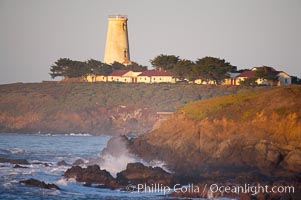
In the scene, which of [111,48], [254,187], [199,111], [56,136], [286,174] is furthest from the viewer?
[111,48]

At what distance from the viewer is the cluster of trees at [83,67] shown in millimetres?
109094

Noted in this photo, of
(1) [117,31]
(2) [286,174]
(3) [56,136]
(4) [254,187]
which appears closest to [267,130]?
(2) [286,174]

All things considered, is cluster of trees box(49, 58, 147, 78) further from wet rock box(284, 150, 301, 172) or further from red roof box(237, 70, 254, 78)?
wet rock box(284, 150, 301, 172)

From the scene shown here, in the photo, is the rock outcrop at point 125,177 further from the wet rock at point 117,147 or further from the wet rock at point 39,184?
the wet rock at point 117,147

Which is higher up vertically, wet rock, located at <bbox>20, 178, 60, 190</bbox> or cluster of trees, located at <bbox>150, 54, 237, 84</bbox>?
cluster of trees, located at <bbox>150, 54, 237, 84</bbox>

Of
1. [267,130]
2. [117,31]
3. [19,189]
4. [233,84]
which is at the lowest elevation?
[19,189]

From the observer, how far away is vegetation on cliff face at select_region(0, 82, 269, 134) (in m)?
90.7

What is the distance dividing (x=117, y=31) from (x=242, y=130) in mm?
60620

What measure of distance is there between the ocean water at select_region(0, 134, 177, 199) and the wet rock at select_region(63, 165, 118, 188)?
49 centimetres

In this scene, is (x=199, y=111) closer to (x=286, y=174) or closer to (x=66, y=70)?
(x=286, y=174)

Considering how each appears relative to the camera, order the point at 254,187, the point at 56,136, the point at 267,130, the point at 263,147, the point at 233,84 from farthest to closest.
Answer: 1. the point at 233,84
2. the point at 56,136
3. the point at 267,130
4. the point at 263,147
5. the point at 254,187

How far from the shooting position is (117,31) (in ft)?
352

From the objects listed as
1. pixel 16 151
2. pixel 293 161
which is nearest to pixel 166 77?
pixel 16 151

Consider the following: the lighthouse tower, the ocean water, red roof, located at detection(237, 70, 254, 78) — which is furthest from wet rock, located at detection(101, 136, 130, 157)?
the lighthouse tower
